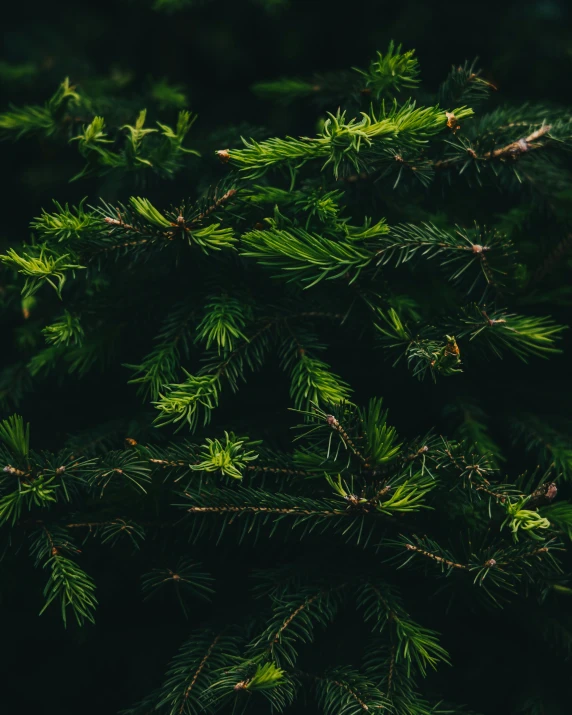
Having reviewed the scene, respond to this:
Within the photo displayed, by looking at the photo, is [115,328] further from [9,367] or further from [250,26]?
[250,26]

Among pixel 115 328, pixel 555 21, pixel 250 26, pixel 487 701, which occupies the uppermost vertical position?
pixel 555 21

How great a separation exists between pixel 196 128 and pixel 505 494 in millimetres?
938

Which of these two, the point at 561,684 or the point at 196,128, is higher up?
the point at 196,128

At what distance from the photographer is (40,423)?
3.04 ft

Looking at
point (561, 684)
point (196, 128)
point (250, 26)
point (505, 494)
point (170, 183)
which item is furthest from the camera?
point (250, 26)

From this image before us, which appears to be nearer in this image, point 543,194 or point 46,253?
point 46,253

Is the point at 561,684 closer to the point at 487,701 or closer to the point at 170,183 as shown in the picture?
the point at 487,701

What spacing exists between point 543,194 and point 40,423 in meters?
0.77

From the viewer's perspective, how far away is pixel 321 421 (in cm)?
68

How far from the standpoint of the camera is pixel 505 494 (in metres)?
0.67

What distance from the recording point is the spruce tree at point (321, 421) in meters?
0.68

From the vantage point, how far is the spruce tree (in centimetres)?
68

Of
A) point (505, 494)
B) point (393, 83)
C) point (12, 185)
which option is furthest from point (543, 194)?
point (12, 185)

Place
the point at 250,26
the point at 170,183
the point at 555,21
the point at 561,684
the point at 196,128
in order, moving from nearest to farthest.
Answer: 1. the point at 561,684
2. the point at 170,183
3. the point at 196,128
4. the point at 555,21
5. the point at 250,26
